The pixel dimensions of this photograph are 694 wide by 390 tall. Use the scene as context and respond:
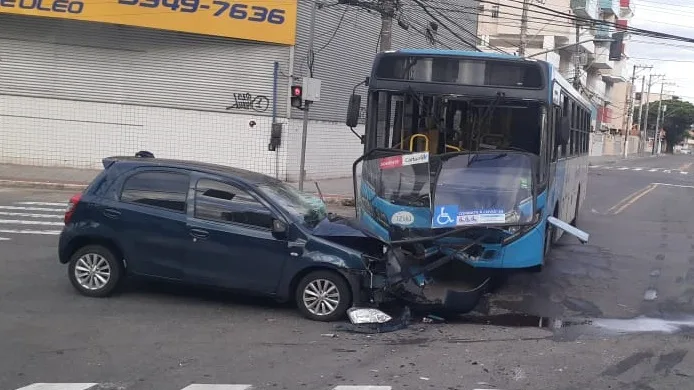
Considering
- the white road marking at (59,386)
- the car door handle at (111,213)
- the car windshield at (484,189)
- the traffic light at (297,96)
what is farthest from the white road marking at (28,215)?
the white road marking at (59,386)

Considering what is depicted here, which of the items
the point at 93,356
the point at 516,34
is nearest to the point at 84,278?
the point at 93,356

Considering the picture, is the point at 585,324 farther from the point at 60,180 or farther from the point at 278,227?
the point at 60,180

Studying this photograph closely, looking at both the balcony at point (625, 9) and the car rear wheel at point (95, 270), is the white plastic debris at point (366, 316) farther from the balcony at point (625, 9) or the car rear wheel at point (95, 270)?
the balcony at point (625, 9)

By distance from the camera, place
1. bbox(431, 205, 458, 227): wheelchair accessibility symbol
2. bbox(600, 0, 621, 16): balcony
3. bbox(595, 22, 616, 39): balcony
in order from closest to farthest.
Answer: bbox(431, 205, 458, 227): wheelchair accessibility symbol → bbox(595, 22, 616, 39): balcony → bbox(600, 0, 621, 16): balcony

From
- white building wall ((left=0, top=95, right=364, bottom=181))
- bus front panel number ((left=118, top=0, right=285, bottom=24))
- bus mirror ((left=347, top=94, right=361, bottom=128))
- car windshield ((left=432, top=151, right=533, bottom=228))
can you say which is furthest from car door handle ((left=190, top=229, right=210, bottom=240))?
bus front panel number ((left=118, top=0, right=285, bottom=24))

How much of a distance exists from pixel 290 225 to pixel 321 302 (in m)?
0.88

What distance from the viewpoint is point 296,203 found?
8.97 m

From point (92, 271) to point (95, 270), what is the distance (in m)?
0.04

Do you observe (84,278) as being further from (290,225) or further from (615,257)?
(615,257)

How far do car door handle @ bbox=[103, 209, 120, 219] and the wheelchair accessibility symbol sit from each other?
11.9 feet

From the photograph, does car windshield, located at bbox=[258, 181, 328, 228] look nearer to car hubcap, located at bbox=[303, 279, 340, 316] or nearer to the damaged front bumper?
car hubcap, located at bbox=[303, 279, 340, 316]

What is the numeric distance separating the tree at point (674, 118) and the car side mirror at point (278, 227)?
128 meters

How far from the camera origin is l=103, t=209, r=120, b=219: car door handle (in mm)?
8625

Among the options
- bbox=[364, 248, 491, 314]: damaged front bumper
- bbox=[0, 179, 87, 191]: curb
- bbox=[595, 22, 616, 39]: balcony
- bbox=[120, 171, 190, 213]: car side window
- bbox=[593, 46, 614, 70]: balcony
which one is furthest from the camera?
bbox=[593, 46, 614, 70]: balcony
